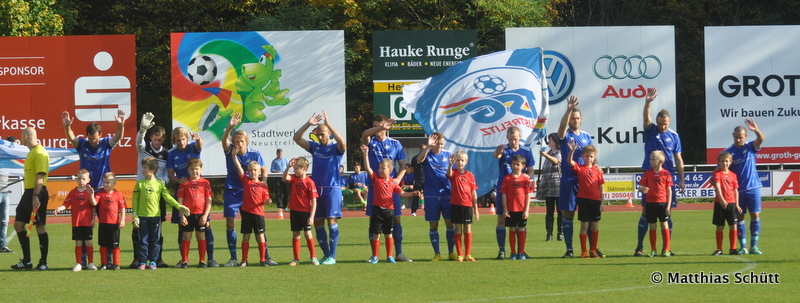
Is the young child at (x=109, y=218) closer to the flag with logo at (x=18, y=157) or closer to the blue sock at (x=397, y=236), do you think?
the blue sock at (x=397, y=236)

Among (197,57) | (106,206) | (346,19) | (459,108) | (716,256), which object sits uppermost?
(346,19)

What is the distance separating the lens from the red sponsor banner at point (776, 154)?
27906 mm

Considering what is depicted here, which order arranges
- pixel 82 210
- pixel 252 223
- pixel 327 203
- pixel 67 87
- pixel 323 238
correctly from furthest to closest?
1. pixel 67 87
2. pixel 323 238
3. pixel 327 203
4. pixel 252 223
5. pixel 82 210

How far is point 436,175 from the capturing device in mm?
12031

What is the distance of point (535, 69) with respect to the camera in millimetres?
18688

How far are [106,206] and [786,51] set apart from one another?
23.7 m

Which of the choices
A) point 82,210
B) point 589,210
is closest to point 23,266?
point 82,210

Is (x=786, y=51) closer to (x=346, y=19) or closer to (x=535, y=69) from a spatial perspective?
(x=535, y=69)

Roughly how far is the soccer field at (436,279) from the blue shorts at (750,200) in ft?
2.04

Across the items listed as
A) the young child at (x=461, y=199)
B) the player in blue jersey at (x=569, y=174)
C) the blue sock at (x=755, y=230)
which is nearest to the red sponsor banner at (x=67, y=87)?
the young child at (x=461, y=199)

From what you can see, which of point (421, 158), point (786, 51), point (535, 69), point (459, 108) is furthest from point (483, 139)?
point (786, 51)

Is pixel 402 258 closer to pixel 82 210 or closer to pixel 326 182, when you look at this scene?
pixel 326 182

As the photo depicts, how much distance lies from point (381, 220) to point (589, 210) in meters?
2.80

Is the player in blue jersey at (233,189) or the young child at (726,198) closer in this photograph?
the player in blue jersey at (233,189)
